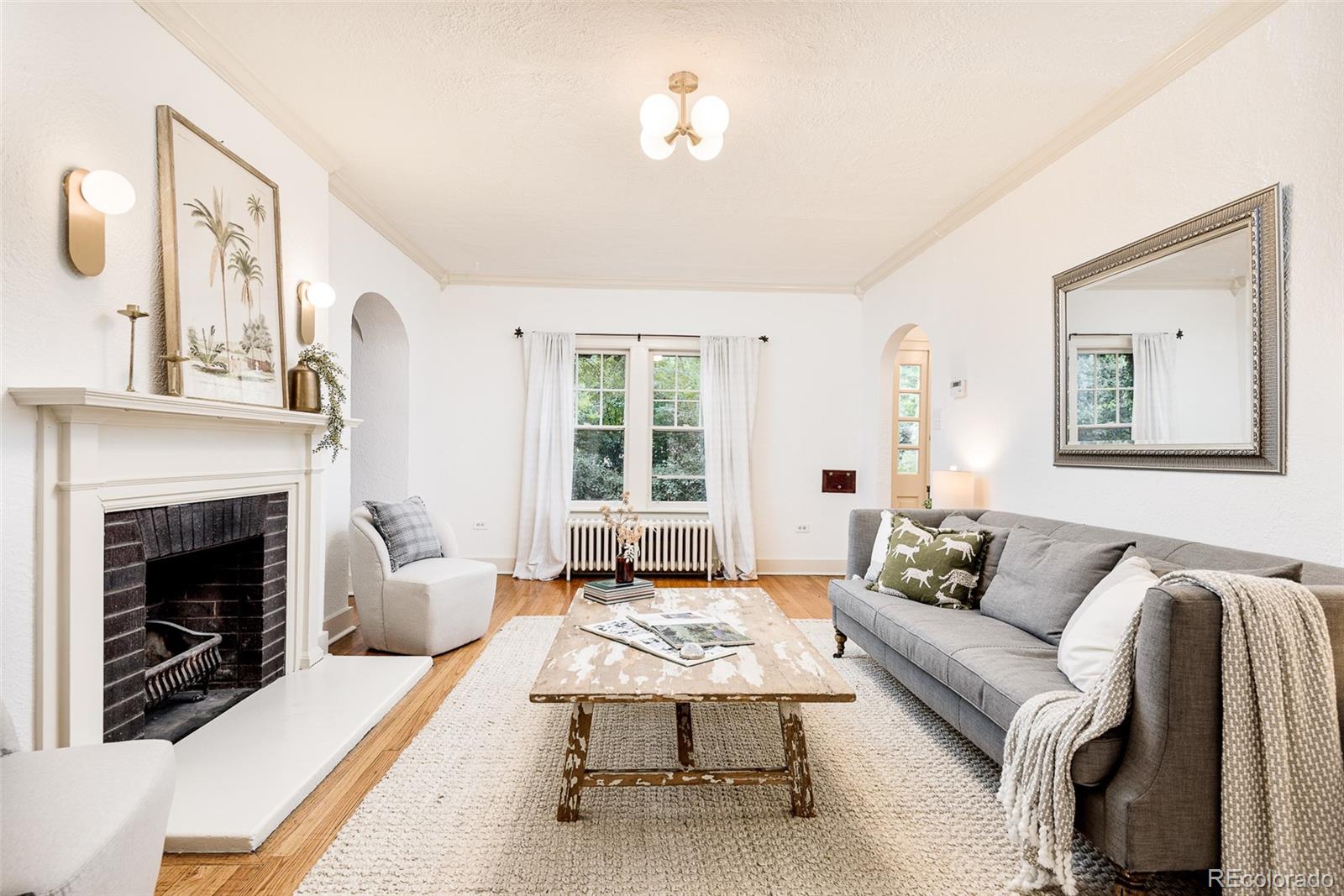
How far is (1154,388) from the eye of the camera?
2586 millimetres

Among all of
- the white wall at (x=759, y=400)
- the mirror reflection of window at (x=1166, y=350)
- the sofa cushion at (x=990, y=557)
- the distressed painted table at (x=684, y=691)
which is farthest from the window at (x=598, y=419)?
the mirror reflection of window at (x=1166, y=350)

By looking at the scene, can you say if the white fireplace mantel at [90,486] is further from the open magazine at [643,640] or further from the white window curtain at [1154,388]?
the white window curtain at [1154,388]

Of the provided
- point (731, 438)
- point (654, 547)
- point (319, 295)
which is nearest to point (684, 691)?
point (319, 295)

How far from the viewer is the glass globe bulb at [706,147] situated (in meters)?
2.60

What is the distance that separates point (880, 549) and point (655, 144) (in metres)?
2.29

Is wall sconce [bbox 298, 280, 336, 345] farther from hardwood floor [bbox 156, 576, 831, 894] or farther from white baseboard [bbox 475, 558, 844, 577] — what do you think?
white baseboard [bbox 475, 558, 844, 577]

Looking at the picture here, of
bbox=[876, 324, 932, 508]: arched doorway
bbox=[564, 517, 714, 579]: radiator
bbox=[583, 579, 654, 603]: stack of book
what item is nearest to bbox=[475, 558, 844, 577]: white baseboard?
bbox=[564, 517, 714, 579]: radiator

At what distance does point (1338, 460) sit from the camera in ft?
6.20

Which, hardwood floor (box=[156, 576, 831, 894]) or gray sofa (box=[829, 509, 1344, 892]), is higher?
gray sofa (box=[829, 509, 1344, 892])

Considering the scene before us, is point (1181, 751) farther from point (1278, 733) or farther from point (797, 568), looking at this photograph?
point (797, 568)

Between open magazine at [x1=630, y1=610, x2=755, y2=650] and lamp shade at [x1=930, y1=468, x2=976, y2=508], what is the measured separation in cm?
189

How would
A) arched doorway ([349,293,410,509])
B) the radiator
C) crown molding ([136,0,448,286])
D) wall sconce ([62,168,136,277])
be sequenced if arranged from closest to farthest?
1. wall sconce ([62,168,136,277])
2. crown molding ([136,0,448,286])
3. arched doorway ([349,293,410,509])
4. the radiator

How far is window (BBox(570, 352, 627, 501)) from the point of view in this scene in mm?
5871

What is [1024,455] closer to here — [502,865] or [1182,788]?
[1182,788]
